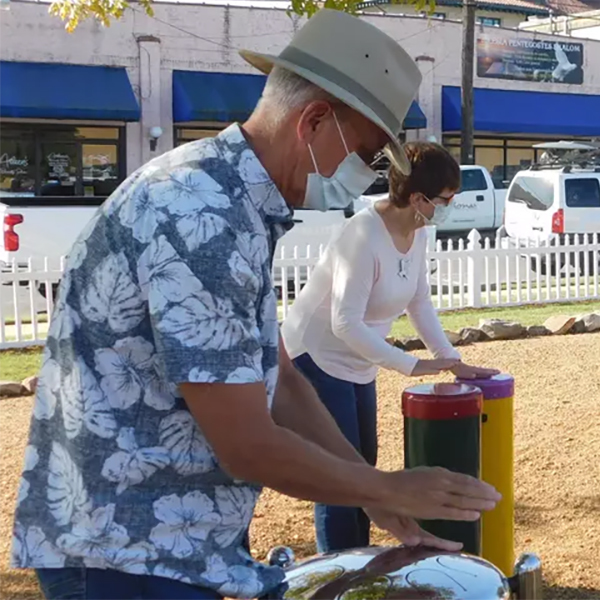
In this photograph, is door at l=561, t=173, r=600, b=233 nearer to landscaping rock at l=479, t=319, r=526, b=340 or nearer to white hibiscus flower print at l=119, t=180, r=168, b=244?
landscaping rock at l=479, t=319, r=526, b=340

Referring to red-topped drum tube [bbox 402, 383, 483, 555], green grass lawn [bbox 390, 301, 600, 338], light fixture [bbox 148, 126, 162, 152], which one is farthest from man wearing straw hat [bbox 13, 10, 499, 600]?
light fixture [bbox 148, 126, 162, 152]

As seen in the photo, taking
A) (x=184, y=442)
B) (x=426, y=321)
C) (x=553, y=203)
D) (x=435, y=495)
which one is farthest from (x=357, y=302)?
(x=553, y=203)

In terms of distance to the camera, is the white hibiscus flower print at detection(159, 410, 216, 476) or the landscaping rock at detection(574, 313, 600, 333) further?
the landscaping rock at detection(574, 313, 600, 333)

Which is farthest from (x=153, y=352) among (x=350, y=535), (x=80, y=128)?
(x=80, y=128)

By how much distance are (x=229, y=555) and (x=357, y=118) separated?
811 millimetres

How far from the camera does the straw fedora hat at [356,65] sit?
1.83 metres

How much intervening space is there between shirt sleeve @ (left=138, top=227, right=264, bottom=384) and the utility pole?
75.6ft

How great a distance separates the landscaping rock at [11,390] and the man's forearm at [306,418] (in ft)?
19.5

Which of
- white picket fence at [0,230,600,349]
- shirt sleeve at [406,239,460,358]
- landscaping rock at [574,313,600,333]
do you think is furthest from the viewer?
white picket fence at [0,230,600,349]

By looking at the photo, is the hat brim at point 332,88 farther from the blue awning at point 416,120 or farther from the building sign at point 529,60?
the building sign at point 529,60

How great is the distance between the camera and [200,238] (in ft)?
5.44

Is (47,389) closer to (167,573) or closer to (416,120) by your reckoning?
(167,573)

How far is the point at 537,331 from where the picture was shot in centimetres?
1048

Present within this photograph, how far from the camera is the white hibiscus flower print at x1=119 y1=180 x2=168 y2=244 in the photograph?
A: 5.53 ft
